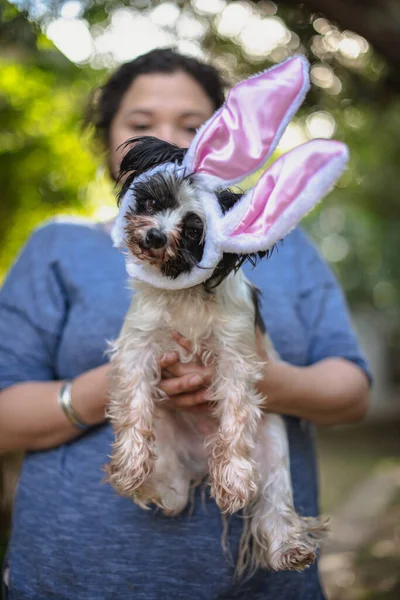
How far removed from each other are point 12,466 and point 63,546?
156 cm

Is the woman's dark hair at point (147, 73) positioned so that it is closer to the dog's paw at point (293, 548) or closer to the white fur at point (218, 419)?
the white fur at point (218, 419)

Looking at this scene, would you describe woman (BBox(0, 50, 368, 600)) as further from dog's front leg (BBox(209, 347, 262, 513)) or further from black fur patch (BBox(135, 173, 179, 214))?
black fur patch (BBox(135, 173, 179, 214))

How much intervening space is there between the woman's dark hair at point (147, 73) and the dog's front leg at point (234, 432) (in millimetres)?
1185

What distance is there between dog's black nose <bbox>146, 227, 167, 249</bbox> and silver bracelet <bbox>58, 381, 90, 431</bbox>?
2.39ft

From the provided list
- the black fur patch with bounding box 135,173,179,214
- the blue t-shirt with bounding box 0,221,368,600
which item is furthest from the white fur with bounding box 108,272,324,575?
the black fur patch with bounding box 135,173,179,214

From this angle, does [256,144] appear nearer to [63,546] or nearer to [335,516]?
[63,546]

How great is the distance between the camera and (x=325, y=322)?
99.9 inches

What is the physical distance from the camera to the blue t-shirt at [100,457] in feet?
7.05

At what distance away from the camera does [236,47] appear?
3.56 meters

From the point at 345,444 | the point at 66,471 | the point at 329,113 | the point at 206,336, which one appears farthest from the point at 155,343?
the point at 345,444

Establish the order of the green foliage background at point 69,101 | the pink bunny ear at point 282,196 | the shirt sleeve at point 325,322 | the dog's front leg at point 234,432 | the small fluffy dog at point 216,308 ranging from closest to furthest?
1. the pink bunny ear at point 282,196
2. the small fluffy dog at point 216,308
3. the dog's front leg at point 234,432
4. the shirt sleeve at point 325,322
5. the green foliage background at point 69,101

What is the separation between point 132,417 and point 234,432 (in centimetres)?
31

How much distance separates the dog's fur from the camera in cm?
202

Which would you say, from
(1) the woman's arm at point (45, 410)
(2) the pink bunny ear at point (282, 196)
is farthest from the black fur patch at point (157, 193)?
(1) the woman's arm at point (45, 410)
